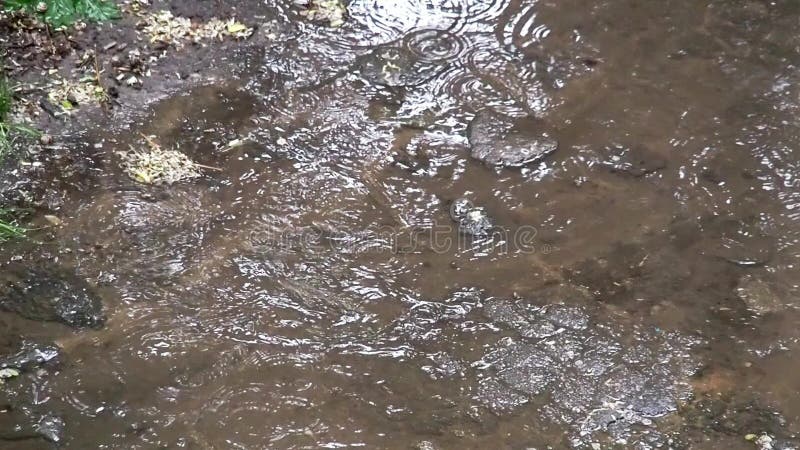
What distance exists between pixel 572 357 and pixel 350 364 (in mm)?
831

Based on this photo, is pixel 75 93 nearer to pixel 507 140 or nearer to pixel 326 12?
pixel 326 12

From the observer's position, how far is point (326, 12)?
3.93 m

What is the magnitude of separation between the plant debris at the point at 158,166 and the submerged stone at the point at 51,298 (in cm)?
57

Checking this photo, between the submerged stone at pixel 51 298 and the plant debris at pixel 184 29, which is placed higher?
the plant debris at pixel 184 29

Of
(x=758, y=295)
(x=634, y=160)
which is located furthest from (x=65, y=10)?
(x=758, y=295)

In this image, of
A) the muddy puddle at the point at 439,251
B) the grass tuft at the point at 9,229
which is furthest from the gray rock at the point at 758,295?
the grass tuft at the point at 9,229

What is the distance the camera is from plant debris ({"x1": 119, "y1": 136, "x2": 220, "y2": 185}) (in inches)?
126

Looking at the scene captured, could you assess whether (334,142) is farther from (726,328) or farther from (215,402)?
(726,328)

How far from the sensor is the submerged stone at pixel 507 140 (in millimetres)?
3311

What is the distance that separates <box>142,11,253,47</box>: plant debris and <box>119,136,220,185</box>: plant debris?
2.35 ft

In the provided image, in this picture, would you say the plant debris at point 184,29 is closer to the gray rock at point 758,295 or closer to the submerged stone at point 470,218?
the submerged stone at point 470,218

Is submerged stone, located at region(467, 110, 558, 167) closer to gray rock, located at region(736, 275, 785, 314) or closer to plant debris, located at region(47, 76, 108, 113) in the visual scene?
gray rock, located at region(736, 275, 785, 314)

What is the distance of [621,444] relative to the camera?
2.47 m

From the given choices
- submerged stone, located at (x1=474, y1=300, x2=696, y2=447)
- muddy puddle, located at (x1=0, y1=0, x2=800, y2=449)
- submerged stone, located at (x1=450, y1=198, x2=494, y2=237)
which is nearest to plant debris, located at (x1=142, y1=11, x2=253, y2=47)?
muddy puddle, located at (x1=0, y1=0, x2=800, y2=449)
